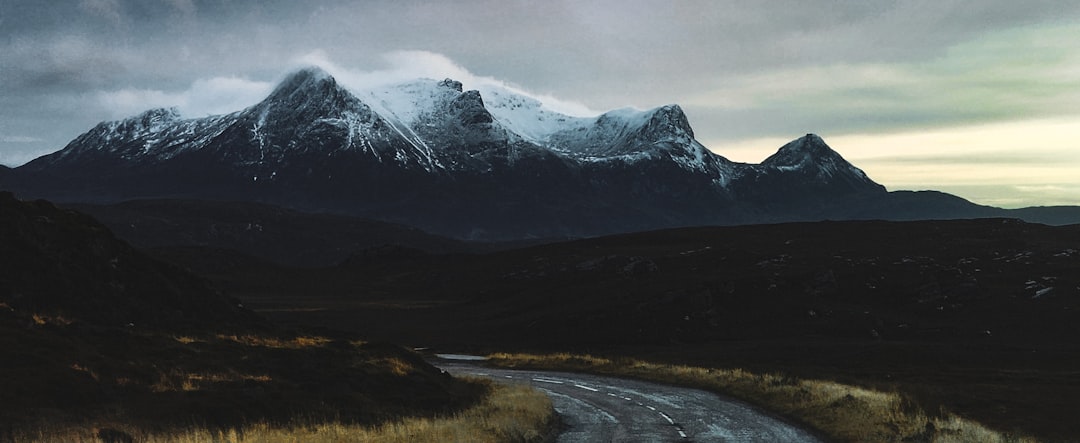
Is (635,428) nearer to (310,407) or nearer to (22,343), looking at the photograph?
(310,407)

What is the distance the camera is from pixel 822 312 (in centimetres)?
11412

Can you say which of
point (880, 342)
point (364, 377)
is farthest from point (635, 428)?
point (880, 342)

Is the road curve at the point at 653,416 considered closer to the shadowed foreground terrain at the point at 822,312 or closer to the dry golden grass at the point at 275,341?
the dry golden grass at the point at 275,341

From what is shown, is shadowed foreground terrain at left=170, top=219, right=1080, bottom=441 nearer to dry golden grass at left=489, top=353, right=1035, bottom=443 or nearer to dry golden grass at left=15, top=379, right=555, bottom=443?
dry golden grass at left=489, top=353, right=1035, bottom=443

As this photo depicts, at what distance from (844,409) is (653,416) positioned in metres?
7.57

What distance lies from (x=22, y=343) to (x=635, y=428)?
2248 cm

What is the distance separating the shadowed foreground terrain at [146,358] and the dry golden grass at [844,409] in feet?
44.9

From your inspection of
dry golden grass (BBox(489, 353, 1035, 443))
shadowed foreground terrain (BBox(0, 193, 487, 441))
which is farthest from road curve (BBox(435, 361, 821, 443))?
shadowed foreground terrain (BBox(0, 193, 487, 441))

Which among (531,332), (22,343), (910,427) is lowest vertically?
(531,332)

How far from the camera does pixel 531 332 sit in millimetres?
117062

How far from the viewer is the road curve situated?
27516 mm

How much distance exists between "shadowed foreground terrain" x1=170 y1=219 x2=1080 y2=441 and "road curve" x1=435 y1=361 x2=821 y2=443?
14088 millimetres

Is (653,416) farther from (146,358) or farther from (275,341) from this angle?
(275,341)

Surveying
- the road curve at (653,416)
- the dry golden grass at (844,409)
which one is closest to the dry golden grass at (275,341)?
the road curve at (653,416)
